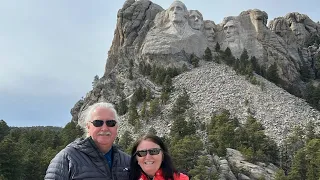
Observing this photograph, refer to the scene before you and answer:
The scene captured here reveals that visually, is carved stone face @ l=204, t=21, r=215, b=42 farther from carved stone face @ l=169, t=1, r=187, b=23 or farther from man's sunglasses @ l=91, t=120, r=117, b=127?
man's sunglasses @ l=91, t=120, r=117, b=127

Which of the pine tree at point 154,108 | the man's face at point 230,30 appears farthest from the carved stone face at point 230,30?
the pine tree at point 154,108

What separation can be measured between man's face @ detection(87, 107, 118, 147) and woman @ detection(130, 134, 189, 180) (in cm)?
47

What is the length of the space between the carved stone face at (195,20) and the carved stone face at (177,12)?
239 centimetres

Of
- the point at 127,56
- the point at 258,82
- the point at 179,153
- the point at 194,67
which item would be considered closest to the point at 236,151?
the point at 179,153

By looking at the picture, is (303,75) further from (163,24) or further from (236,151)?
(236,151)

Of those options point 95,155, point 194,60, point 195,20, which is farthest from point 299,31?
point 95,155

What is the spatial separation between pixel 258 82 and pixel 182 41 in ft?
66.8

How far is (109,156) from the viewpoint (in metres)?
6.98

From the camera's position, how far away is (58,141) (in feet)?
211

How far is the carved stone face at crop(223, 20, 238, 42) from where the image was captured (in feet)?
321

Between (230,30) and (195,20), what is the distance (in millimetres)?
8515

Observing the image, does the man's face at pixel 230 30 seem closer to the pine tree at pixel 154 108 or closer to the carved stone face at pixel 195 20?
the carved stone face at pixel 195 20

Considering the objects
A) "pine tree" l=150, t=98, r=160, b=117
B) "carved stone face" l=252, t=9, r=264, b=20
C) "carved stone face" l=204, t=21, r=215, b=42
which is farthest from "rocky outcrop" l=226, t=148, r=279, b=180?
"carved stone face" l=252, t=9, r=264, b=20

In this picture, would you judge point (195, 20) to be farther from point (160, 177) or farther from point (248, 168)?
point (160, 177)
